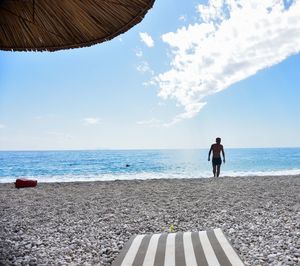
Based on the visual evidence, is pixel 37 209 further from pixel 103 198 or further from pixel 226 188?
pixel 226 188

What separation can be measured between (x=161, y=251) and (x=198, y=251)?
1.65 feet

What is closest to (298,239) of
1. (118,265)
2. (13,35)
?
(118,265)

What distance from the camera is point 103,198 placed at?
945cm

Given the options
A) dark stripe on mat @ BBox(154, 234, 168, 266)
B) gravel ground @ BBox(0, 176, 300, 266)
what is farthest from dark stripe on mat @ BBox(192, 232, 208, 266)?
gravel ground @ BBox(0, 176, 300, 266)

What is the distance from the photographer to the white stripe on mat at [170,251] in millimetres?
3812

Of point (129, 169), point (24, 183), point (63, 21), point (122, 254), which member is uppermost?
point (63, 21)

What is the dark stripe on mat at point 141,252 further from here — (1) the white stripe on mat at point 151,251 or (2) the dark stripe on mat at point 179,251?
(2) the dark stripe on mat at point 179,251

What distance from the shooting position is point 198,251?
13.5ft

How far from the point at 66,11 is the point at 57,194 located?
28.4 feet

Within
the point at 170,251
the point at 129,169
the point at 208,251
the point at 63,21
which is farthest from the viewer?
the point at 129,169

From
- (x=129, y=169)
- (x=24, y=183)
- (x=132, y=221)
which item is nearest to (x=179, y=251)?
(x=132, y=221)

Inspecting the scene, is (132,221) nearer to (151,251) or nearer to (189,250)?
(151,251)

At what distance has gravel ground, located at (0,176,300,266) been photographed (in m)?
4.39

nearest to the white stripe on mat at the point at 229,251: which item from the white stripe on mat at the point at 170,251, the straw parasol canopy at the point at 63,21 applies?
the white stripe on mat at the point at 170,251
